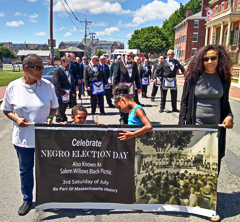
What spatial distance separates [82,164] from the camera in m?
2.97

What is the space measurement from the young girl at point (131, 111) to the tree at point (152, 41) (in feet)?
273

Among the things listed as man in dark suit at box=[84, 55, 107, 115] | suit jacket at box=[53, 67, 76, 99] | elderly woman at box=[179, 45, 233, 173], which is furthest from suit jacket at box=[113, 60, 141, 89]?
elderly woman at box=[179, 45, 233, 173]

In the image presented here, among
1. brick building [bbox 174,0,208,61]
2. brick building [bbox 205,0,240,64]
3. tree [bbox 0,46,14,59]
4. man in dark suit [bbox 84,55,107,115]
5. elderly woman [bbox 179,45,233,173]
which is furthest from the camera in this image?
tree [bbox 0,46,14,59]

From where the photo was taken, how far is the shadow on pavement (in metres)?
3.21

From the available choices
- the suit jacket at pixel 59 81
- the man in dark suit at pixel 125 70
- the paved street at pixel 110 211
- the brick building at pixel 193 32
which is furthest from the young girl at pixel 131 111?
the brick building at pixel 193 32

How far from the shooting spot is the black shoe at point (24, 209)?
10.4 ft

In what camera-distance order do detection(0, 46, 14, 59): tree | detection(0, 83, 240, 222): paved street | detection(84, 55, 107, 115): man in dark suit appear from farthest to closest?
detection(0, 46, 14, 59): tree → detection(84, 55, 107, 115): man in dark suit → detection(0, 83, 240, 222): paved street

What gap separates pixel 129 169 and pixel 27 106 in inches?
53.9

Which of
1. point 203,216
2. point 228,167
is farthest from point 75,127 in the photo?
point 228,167

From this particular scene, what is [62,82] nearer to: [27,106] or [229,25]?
[27,106]

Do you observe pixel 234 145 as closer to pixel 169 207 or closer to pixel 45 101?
pixel 169 207

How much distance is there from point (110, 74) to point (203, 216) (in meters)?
9.62

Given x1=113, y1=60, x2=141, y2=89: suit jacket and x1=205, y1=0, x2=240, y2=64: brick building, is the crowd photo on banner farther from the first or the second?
x1=205, y1=0, x2=240, y2=64: brick building

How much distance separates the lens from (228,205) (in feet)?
11.2
